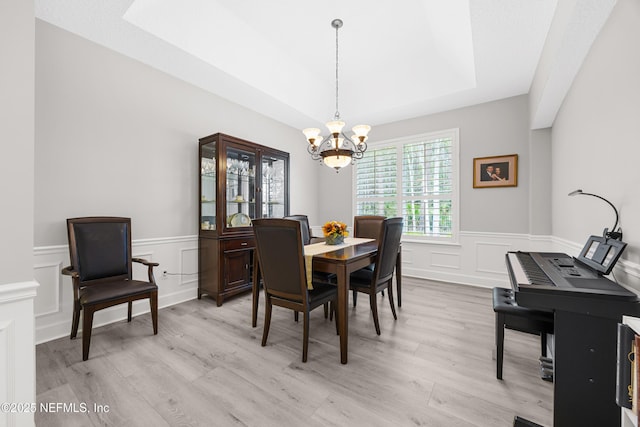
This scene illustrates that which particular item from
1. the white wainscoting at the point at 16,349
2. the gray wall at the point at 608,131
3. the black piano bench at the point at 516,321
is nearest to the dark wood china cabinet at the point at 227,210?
the white wainscoting at the point at 16,349

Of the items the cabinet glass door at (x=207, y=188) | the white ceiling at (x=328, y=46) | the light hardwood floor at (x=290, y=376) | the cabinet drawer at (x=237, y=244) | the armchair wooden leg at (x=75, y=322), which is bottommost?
the light hardwood floor at (x=290, y=376)

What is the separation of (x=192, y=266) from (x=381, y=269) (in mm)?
2422

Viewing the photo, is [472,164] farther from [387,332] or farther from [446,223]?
[387,332]

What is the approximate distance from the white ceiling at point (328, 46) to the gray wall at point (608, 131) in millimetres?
715

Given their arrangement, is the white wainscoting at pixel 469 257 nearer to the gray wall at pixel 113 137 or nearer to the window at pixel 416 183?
the window at pixel 416 183

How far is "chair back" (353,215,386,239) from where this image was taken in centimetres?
365

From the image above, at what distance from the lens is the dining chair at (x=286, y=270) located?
1968 mm

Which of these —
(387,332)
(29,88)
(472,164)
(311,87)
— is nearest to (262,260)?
(387,332)

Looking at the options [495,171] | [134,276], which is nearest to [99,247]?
[134,276]

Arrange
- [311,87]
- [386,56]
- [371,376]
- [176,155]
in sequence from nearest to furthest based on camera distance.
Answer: [371,376], [176,155], [386,56], [311,87]

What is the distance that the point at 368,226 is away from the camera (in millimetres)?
3721

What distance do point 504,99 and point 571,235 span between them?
7.32ft

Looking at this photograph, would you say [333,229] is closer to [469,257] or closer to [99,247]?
[99,247]

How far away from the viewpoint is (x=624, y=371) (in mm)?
923
